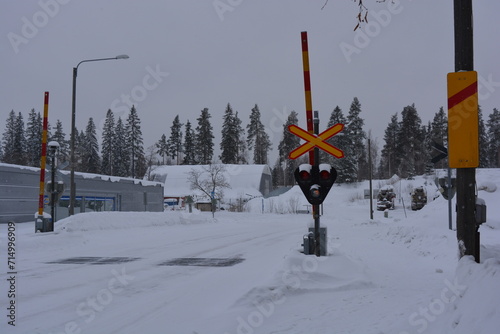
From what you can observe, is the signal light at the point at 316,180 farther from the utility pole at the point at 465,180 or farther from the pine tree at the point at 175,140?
the pine tree at the point at 175,140

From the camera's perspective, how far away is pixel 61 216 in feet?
90.6

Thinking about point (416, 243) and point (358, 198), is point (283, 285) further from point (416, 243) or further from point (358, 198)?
point (358, 198)

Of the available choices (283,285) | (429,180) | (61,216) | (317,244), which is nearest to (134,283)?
(283,285)

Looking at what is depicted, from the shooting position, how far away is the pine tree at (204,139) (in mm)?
88250

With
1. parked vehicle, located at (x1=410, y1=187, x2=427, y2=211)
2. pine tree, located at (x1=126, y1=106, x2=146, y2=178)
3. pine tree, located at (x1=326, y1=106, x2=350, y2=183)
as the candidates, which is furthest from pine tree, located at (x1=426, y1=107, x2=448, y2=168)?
pine tree, located at (x1=126, y1=106, x2=146, y2=178)

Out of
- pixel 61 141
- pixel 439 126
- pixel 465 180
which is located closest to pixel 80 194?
pixel 465 180

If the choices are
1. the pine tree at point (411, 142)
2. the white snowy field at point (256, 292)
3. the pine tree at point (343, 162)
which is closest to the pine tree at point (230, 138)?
the pine tree at point (343, 162)

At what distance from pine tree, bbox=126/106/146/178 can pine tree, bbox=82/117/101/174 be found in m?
8.08

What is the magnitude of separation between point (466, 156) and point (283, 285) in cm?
298

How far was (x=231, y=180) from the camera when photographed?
7019 cm

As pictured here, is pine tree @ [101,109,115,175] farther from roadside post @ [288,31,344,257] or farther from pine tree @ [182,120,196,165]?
roadside post @ [288,31,344,257]

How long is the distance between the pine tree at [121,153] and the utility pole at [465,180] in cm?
8587

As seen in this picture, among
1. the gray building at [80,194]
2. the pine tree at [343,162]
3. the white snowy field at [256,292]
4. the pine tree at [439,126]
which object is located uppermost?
the pine tree at [439,126]

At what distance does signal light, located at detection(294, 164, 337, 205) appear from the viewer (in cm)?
732
